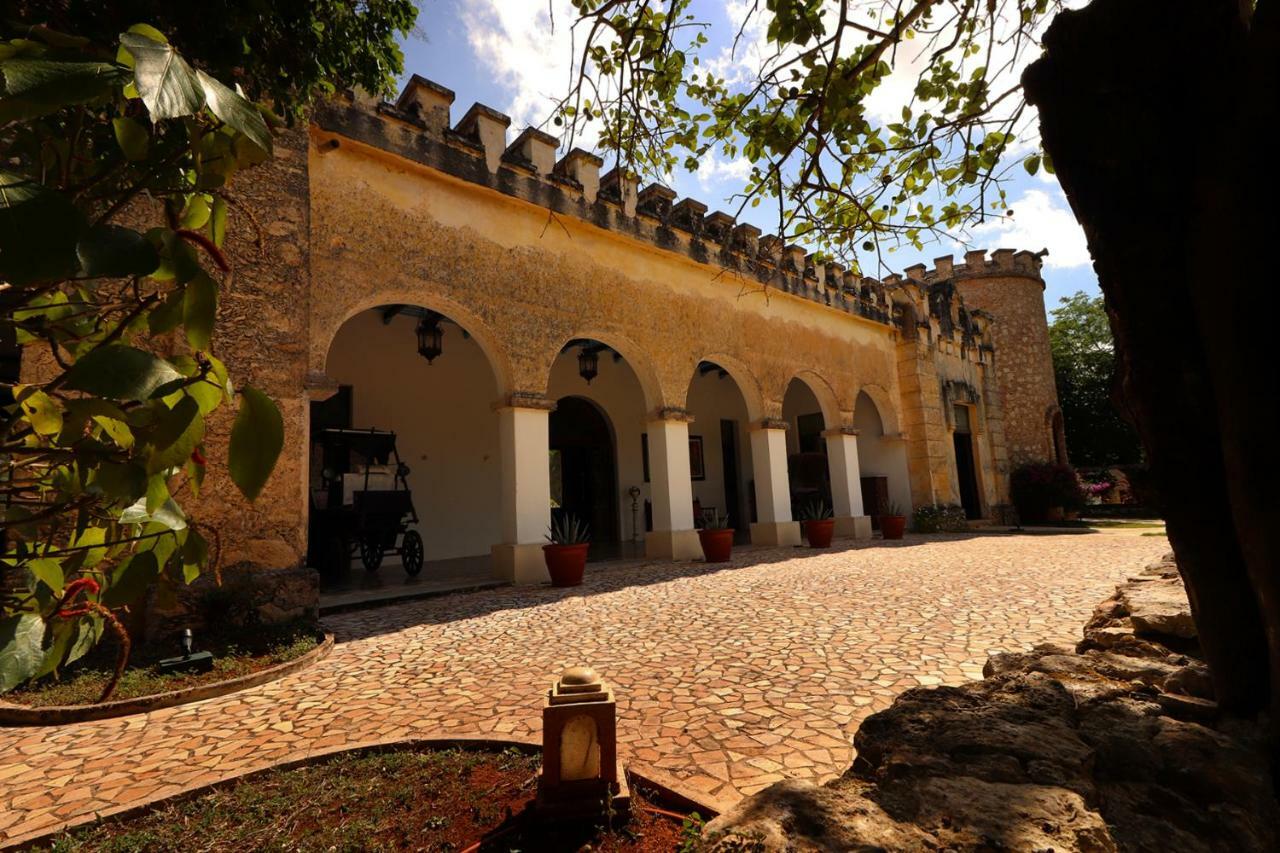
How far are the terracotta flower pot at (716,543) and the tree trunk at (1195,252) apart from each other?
7.02 metres

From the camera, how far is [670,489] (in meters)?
9.12

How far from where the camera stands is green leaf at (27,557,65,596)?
0.74m

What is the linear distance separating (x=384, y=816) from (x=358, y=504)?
6953 millimetres

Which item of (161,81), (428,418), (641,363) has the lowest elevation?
(161,81)

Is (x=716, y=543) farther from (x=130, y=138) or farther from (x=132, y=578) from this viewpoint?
(x=130, y=138)

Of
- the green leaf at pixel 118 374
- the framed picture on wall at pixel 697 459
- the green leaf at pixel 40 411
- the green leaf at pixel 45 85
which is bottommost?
the green leaf at pixel 118 374

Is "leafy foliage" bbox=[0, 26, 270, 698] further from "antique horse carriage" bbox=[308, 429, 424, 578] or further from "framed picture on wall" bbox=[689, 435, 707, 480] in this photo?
"framed picture on wall" bbox=[689, 435, 707, 480]

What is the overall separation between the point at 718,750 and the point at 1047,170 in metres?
3.09

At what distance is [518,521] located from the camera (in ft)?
24.0

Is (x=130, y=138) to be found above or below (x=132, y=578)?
above

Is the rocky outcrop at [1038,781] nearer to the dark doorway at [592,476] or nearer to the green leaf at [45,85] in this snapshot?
the green leaf at [45,85]

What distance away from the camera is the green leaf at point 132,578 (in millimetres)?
771

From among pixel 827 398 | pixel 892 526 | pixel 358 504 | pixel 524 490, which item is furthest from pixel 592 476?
pixel 892 526

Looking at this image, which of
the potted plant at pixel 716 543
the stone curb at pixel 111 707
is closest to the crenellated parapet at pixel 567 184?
the potted plant at pixel 716 543
